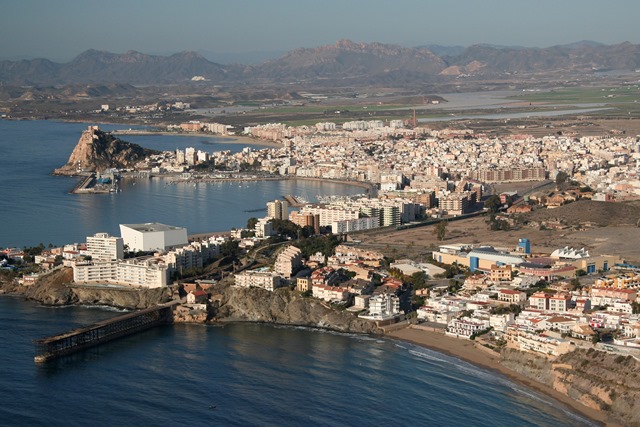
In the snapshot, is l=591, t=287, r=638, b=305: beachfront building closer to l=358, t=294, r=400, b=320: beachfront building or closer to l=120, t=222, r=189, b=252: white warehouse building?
l=358, t=294, r=400, b=320: beachfront building

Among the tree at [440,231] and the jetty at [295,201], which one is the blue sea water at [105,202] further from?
the tree at [440,231]

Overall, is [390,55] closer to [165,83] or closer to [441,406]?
[165,83]

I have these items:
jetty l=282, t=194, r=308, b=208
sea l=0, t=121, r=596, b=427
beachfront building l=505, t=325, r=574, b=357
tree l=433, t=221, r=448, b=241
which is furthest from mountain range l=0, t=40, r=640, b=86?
beachfront building l=505, t=325, r=574, b=357

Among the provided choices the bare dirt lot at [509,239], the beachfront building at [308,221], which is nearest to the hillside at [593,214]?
the bare dirt lot at [509,239]

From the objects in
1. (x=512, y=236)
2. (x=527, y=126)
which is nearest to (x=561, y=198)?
(x=512, y=236)

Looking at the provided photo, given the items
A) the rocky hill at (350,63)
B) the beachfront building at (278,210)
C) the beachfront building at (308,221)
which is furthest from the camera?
the rocky hill at (350,63)
